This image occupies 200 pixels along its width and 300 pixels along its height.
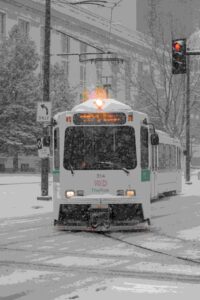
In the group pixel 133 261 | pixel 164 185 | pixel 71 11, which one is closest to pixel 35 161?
pixel 71 11

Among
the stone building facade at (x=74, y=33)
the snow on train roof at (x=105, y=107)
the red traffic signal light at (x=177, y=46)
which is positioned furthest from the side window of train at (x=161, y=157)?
the stone building facade at (x=74, y=33)

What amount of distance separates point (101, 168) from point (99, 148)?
1.48ft

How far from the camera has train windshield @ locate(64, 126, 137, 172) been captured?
51.6ft

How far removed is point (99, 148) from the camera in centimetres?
1580

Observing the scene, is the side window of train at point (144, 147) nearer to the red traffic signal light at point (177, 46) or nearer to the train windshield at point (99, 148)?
the train windshield at point (99, 148)

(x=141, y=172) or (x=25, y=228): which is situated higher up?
(x=141, y=172)

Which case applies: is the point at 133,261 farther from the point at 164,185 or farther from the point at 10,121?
the point at 10,121

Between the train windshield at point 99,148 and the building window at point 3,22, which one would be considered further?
the building window at point 3,22

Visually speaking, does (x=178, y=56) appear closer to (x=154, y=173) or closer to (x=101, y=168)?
(x=154, y=173)

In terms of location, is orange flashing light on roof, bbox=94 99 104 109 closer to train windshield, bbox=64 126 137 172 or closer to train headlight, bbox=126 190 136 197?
train windshield, bbox=64 126 137 172


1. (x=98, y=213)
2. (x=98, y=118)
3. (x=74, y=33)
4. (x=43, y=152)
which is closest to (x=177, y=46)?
(x=43, y=152)

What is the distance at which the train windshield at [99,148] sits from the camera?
1573 centimetres

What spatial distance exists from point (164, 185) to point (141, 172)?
1231 centimetres

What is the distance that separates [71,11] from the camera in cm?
8019
